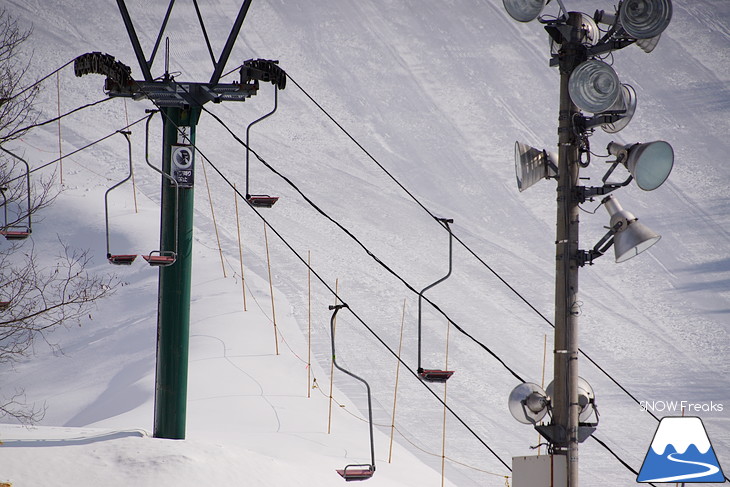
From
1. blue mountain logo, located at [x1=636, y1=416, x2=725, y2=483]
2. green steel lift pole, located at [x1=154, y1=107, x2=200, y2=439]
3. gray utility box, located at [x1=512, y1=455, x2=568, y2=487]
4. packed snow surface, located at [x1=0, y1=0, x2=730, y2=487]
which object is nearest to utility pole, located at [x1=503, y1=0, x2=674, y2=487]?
gray utility box, located at [x1=512, y1=455, x2=568, y2=487]

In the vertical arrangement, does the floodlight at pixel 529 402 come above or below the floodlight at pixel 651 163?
below

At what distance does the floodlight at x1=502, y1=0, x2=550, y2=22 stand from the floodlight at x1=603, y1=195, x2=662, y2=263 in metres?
1.98

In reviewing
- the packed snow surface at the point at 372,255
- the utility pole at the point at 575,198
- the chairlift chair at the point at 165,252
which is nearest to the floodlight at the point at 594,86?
the utility pole at the point at 575,198

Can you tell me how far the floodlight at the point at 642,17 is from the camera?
327 inches

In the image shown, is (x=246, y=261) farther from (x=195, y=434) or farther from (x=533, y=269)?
(x=195, y=434)

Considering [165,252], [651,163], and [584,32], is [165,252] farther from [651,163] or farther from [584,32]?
[651,163]

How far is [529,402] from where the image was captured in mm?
8289

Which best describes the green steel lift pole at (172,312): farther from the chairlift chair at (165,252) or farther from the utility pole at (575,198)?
the utility pole at (575,198)

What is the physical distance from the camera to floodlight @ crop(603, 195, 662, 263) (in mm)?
8070

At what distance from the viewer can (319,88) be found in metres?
42.0

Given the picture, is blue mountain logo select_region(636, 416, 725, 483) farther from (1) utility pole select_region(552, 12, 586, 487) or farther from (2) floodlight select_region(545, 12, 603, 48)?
(2) floodlight select_region(545, 12, 603, 48)

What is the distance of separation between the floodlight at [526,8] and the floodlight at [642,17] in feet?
2.72

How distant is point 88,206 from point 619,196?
17.5m

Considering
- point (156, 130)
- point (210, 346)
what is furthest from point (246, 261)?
point (156, 130)
